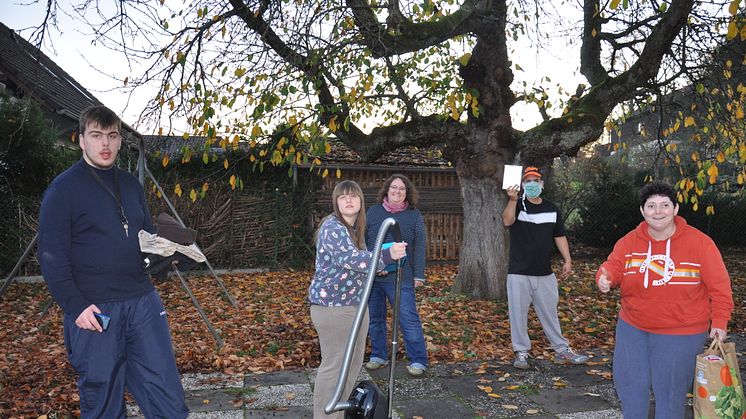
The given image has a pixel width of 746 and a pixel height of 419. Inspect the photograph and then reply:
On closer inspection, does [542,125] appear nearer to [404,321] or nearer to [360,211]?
[404,321]

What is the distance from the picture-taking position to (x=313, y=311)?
149 inches

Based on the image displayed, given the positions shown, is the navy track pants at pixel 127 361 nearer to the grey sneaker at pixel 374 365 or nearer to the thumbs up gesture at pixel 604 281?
the grey sneaker at pixel 374 365

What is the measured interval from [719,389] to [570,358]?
104 inches

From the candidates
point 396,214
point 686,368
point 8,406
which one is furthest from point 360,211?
point 8,406

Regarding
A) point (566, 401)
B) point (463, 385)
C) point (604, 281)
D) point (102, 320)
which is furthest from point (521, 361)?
point (102, 320)

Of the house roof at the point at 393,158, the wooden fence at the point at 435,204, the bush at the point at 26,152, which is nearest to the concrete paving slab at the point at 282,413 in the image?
the bush at the point at 26,152

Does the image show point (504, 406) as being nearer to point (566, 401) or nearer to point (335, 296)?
point (566, 401)

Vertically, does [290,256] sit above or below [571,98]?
below

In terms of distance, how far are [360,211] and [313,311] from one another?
71 centimetres

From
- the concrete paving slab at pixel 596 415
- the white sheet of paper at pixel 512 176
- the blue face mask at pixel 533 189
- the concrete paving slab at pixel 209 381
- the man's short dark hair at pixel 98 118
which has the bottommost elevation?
the concrete paving slab at pixel 209 381

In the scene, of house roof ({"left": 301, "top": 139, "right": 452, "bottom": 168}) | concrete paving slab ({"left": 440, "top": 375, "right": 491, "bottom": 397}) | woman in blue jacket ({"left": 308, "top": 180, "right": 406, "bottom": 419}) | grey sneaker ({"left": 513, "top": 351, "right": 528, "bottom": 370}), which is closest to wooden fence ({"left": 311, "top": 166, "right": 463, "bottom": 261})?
house roof ({"left": 301, "top": 139, "right": 452, "bottom": 168})

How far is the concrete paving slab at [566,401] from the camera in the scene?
4543 mm

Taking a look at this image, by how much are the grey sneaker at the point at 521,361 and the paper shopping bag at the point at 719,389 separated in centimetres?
243

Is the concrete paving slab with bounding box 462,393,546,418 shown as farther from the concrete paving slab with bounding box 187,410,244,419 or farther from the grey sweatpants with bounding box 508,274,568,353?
the concrete paving slab with bounding box 187,410,244,419
